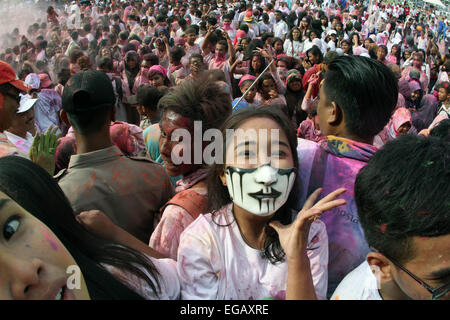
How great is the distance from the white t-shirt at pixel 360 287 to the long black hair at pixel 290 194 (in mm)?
271

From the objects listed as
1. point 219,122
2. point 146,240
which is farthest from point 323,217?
point 146,240

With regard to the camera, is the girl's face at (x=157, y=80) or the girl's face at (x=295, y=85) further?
the girl's face at (x=295, y=85)

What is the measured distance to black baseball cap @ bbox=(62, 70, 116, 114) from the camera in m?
2.00

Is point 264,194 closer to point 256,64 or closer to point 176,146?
point 176,146

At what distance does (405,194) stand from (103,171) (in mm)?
1371

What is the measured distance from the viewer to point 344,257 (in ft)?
5.42

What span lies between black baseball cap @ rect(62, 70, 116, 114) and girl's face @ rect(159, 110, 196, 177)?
336 millimetres

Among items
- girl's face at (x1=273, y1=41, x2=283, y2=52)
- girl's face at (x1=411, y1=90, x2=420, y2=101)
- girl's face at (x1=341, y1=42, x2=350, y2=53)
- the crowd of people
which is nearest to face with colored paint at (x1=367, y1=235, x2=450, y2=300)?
the crowd of people

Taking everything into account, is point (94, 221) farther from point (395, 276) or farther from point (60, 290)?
point (395, 276)

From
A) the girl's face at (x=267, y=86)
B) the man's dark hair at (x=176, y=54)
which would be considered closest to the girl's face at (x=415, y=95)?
the girl's face at (x=267, y=86)

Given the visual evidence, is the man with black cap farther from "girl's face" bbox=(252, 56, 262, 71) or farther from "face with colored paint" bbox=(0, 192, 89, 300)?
"girl's face" bbox=(252, 56, 262, 71)

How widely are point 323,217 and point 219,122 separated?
784 millimetres

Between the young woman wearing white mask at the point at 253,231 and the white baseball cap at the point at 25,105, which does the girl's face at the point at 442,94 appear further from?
the white baseball cap at the point at 25,105

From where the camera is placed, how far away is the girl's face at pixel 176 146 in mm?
2104
